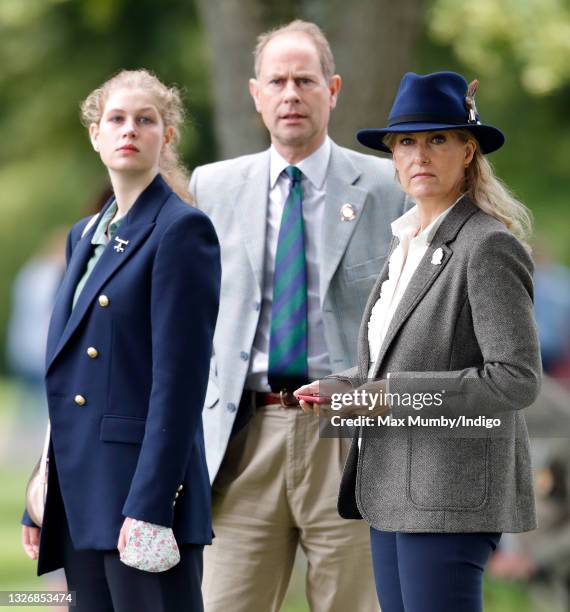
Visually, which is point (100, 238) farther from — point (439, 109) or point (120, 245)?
point (439, 109)

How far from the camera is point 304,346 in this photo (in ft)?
13.9

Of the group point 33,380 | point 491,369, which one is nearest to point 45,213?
point 33,380

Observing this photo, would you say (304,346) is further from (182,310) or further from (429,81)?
(429,81)

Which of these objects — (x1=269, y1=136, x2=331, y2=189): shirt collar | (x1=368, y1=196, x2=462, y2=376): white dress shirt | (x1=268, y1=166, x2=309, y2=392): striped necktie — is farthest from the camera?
(x1=269, y1=136, x2=331, y2=189): shirt collar

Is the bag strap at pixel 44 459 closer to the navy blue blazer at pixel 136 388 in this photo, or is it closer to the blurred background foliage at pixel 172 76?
the navy blue blazer at pixel 136 388

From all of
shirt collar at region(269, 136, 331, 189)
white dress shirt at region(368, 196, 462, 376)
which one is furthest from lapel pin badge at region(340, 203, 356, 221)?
white dress shirt at region(368, 196, 462, 376)

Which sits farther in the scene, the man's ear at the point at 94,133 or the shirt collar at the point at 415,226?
the man's ear at the point at 94,133

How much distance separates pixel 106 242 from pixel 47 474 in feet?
2.15

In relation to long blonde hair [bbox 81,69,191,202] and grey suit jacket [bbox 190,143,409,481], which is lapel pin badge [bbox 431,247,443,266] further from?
long blonde hair [bbox 81,69,191,202]

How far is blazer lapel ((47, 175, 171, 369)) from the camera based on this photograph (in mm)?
3691

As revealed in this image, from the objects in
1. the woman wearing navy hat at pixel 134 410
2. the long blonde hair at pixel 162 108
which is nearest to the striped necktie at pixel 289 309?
the long blonde hair at pixel 162 108

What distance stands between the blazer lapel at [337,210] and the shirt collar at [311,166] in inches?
1.0

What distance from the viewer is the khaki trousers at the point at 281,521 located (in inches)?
169

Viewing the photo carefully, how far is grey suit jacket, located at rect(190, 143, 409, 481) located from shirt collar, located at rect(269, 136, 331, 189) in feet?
0.08
